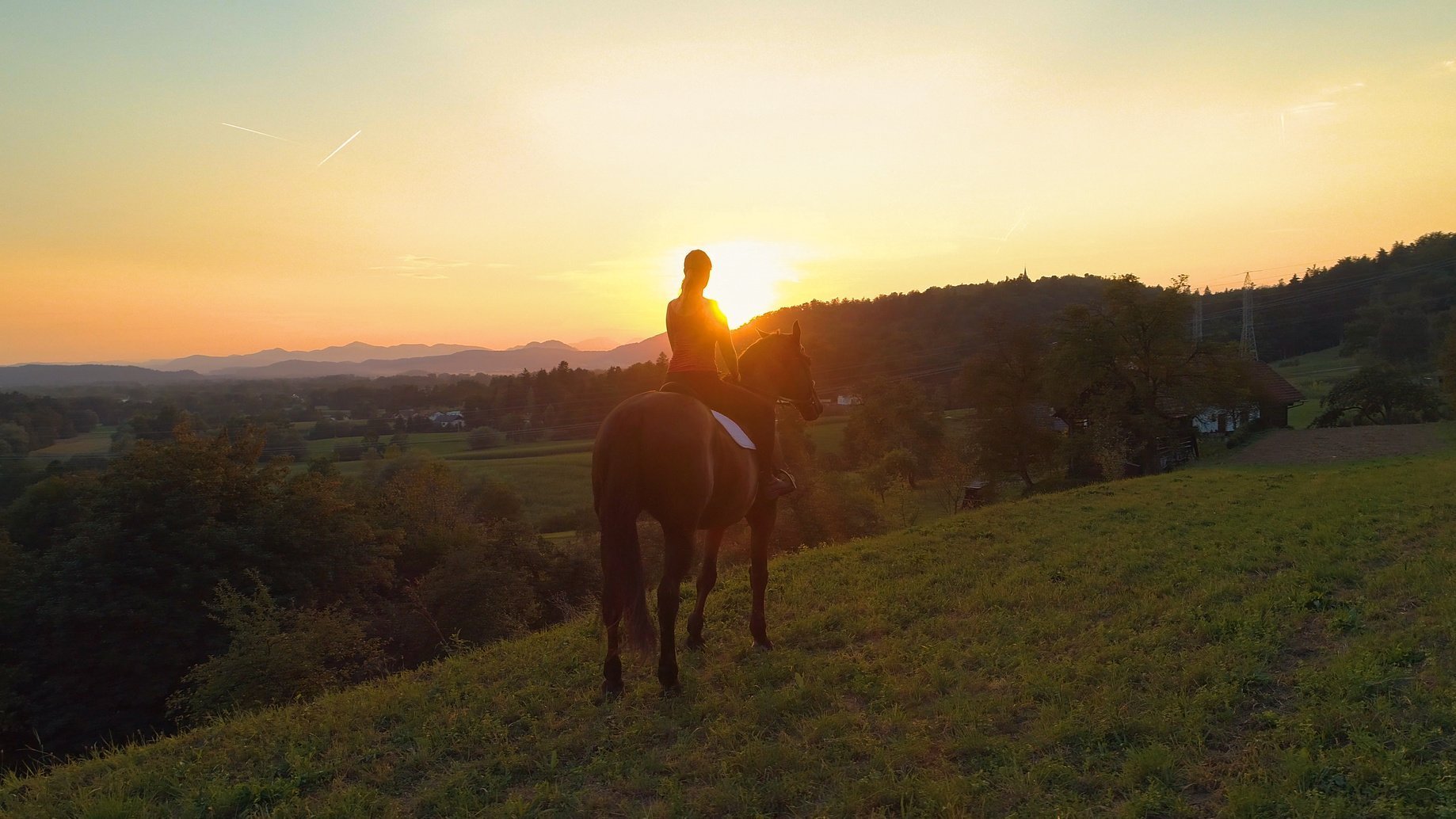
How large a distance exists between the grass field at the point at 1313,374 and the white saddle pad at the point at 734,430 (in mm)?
60376

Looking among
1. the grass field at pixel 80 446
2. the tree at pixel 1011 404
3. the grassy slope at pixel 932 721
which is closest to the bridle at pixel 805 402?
the grassy slope at pixel 932 721

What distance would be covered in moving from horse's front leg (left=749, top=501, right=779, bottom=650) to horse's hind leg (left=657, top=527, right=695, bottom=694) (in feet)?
4.77

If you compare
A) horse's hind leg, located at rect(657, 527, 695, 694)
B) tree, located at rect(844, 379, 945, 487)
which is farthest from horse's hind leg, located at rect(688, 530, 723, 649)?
tree, located at rect(844, 379, 945, 487)

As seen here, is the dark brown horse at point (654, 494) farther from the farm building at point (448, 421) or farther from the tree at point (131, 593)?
the farm building at point (448, 421)

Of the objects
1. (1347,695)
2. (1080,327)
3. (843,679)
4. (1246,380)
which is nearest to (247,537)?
(843,679)

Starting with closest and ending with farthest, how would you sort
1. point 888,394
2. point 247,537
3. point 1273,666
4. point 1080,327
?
point 1273,666 < point 247,537 < point 1080,327 < point 888,394

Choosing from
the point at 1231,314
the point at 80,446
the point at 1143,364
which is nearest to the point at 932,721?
the point at 1143,364

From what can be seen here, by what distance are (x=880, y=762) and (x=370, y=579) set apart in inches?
1023

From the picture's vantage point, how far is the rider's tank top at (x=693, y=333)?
680 centimetres

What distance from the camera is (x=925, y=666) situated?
6266 mm

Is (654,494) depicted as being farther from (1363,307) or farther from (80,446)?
(1363,307)

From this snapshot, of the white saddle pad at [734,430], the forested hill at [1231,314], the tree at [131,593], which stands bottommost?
the tree at [131,593]

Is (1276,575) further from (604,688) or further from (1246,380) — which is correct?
(1246,380)

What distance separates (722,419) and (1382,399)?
60.8m
